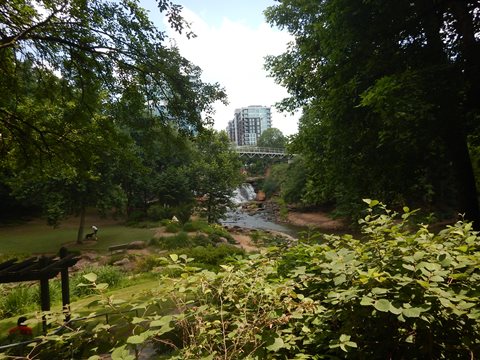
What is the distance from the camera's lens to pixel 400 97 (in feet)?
18.3

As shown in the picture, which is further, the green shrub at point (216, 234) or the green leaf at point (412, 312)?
the green shrub at point (216, 234)

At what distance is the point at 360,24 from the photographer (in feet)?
22.4

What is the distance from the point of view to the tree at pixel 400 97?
230 inches

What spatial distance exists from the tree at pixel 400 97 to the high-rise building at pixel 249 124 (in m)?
98.7

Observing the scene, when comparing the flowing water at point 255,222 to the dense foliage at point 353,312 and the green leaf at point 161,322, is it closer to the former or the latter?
the dense foliage at point 353,312

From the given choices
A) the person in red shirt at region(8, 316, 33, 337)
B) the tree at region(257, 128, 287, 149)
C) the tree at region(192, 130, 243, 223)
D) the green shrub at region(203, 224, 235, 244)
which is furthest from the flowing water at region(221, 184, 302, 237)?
the tree at region(257, 128, 287, 149)

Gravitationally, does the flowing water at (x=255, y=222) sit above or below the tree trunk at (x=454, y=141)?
below

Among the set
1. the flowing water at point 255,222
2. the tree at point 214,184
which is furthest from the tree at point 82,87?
the flowing water at point 255,222

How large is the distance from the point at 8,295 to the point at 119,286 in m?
2.80


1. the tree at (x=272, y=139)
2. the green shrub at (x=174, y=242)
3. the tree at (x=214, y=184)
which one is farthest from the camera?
the tree at (x=272, y=139)

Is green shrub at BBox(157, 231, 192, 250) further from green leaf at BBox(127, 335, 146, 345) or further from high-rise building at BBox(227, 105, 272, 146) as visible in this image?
high-rise building at BBox(227, 105, 272, 146)

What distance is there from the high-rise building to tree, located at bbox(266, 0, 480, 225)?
9867 centimetres

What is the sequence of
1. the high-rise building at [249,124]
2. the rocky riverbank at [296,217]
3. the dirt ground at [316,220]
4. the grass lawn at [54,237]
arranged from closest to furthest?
the grass lawn at [54,237] < the dirt ground at [316,220] < the rocky riverbank at [296,217] < the high-rise building at [249,124]

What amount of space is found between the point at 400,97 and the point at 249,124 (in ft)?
345
